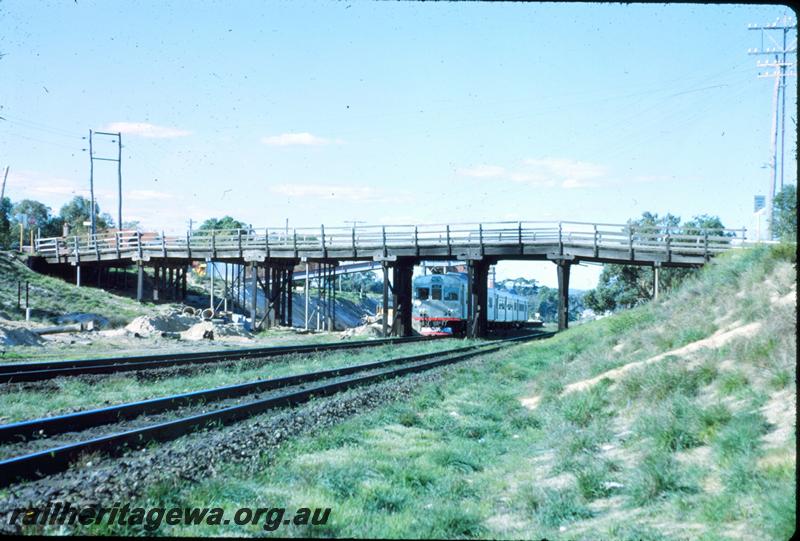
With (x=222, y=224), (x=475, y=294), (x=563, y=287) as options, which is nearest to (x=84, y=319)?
(x=475, y=294)

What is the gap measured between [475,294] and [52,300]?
2001cm

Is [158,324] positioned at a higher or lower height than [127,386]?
lower

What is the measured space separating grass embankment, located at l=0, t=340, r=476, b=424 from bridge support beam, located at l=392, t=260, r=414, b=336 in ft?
50.0

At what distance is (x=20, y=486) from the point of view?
5918mm

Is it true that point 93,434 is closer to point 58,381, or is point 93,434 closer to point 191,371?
point 58,381

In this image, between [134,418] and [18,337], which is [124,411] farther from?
[18,337]

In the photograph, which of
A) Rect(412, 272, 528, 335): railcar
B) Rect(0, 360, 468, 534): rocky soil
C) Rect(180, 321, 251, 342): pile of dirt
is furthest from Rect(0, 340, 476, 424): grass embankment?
Rect(412, 272, 528, 335): railcar

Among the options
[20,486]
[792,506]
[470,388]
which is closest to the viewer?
[792,506]

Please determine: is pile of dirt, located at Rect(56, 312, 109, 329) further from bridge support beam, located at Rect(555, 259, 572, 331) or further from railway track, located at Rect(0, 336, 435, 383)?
bridge support beam, located at Rect(555, 259, 572, 331)

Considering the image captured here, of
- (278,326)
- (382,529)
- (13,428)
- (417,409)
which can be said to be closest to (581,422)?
(417,409)

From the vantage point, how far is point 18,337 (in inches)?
879

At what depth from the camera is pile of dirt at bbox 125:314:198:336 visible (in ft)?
94.3

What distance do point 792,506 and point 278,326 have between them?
37.8 metres

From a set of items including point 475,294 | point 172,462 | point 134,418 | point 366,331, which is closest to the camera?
point 172,462
